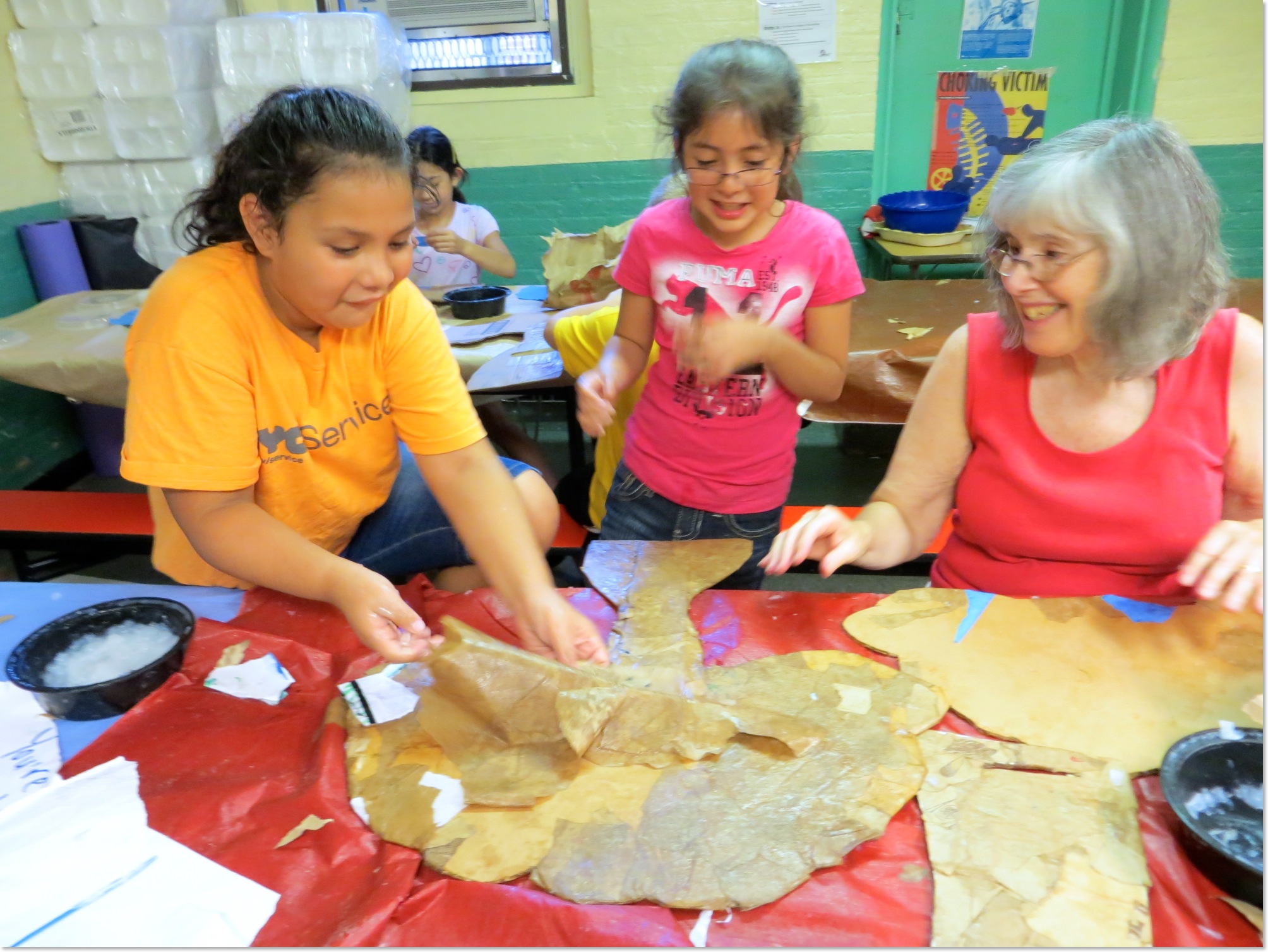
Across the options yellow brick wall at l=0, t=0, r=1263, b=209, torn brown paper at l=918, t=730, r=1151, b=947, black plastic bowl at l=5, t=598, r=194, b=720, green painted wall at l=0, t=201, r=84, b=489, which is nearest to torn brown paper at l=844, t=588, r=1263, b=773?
torn brown paper at l=918, t=730, r=1151, b=947

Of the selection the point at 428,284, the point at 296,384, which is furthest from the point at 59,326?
the point at 296,384

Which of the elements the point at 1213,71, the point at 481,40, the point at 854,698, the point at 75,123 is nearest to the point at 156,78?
the point at 75,123

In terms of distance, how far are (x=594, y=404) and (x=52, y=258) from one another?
3398mm

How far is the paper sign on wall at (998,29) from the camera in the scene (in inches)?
164

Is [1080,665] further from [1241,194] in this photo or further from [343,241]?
[1241,194]

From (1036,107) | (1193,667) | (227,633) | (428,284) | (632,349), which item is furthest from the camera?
(1036,107)

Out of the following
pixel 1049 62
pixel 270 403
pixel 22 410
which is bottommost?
pixel 22 410

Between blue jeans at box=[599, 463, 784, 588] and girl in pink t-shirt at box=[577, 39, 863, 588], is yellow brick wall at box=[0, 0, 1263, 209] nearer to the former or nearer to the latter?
girl in pink t-shirt at box=[577, 39, 863, 588]

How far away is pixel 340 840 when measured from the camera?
91 cm

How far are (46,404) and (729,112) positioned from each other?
3.77 meters

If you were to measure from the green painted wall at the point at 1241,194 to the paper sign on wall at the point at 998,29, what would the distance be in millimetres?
1049

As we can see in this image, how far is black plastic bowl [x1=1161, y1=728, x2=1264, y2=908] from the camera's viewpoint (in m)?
0.76

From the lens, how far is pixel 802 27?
161 inches

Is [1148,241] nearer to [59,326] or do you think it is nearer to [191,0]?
[59,326]
